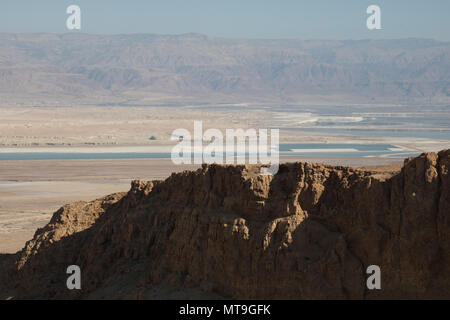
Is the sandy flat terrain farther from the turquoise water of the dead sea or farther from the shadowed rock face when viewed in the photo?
the shadowed rock face

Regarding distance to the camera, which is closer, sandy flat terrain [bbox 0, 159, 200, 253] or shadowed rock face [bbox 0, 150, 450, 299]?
shadowed rock face [bbox 0, 150, 450, 299]

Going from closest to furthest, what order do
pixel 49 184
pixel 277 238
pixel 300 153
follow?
pixel 277 238
pixel 49 184
pixel 300 153

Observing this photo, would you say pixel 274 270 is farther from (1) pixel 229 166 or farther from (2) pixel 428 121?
(2) pixel 428 121

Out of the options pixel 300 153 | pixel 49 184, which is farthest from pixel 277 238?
pixel 300 153

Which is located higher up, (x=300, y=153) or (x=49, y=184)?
(x=300, y=153)

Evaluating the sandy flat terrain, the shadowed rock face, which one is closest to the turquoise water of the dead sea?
the sandy flat terrain

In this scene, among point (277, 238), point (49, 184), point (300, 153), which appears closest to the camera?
point (277, 238)

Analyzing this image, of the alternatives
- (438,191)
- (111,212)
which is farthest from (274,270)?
(111,212)

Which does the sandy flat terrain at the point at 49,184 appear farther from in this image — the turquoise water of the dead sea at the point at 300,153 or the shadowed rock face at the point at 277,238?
the shadowed rock face at the point at 277,238

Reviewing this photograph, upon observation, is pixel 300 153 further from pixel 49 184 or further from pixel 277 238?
pixel 277 238
